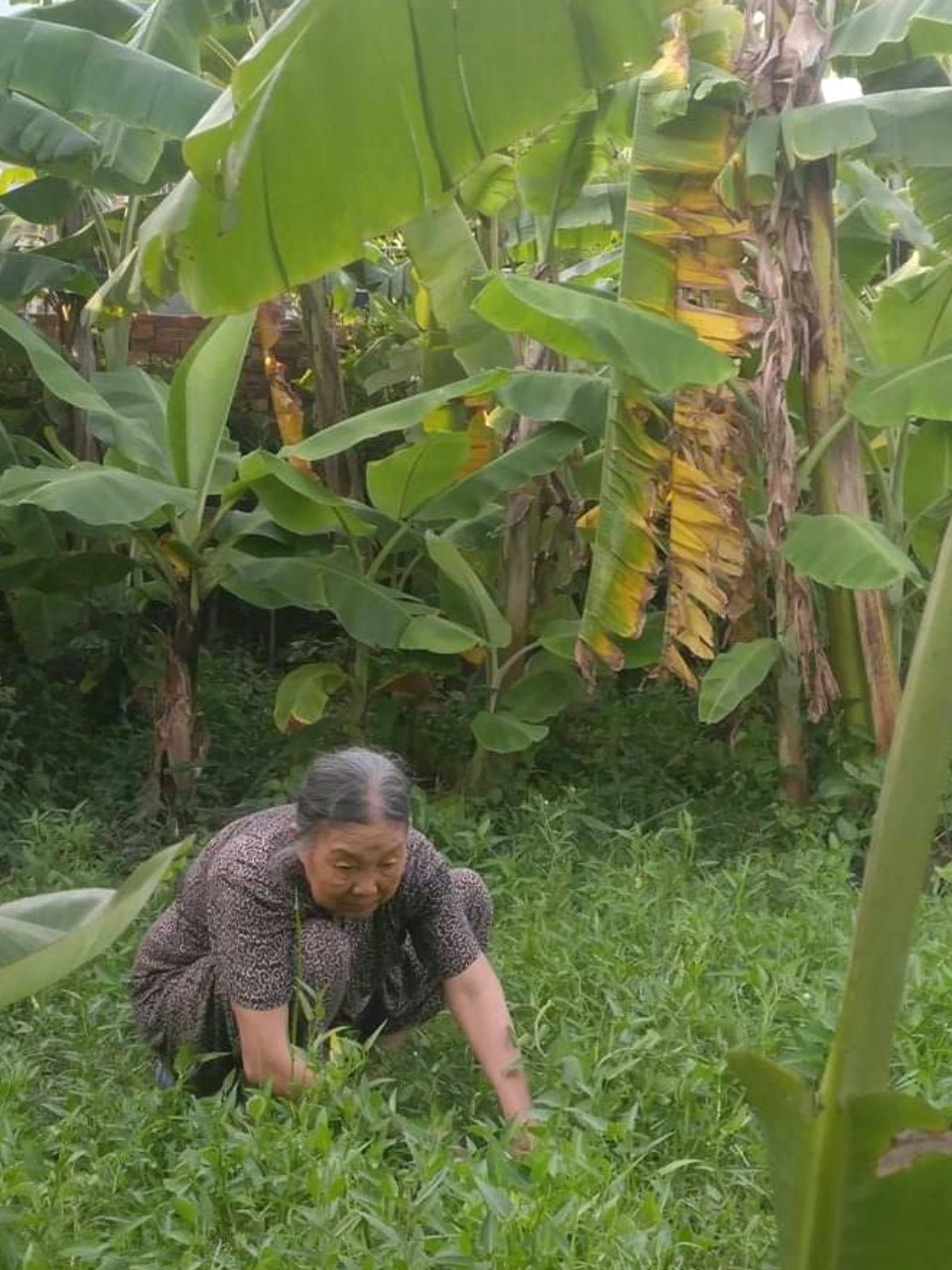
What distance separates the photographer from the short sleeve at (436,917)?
2.79 meters

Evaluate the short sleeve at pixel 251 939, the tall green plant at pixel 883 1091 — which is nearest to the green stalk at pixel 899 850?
the tall green plant at pixel 883 1091

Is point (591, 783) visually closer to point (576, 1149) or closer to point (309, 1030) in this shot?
point (309, 1030)

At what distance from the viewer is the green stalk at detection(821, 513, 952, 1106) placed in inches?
51.4

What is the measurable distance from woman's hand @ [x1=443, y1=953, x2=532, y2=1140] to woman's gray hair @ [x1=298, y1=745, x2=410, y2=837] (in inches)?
14.4

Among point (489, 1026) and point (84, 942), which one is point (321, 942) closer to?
point (489, 1026)

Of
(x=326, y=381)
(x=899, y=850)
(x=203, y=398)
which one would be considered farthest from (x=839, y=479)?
(x=899, y=850)

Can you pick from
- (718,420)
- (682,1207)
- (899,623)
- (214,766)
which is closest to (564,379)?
(718,420)

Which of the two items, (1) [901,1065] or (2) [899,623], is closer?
(1) [901,1065]

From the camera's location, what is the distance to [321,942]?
A: 2717mm

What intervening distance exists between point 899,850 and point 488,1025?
60.6 inches

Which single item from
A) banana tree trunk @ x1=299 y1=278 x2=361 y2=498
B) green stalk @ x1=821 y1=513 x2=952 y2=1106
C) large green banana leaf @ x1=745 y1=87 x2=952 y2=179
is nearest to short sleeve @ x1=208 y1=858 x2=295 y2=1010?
green stalk @ x1=821 y1=513 x2=952 y2=1106

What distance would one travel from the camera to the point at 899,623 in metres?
4.81

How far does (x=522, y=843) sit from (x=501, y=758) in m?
0.79

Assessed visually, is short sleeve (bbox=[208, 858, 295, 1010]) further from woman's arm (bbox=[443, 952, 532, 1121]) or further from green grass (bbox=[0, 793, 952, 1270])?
woman's arm (bbox=[443, 952, 532, 1121])
